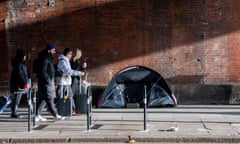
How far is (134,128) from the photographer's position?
13.5m

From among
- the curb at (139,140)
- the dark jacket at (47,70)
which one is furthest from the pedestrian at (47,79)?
the curb at (139,140)

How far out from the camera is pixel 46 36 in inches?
786

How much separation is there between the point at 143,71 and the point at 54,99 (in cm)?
424

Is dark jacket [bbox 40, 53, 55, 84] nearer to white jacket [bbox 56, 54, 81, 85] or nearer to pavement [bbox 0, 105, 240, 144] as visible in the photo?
white jacket [bbox 56, 54, 81, 85]

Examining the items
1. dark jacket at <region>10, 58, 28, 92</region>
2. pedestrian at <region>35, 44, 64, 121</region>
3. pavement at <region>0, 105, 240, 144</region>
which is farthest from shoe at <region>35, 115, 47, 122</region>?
dark jacket at <region>10, 58, 28, 92</region>

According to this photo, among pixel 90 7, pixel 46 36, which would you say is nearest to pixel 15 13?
pixel 46 36

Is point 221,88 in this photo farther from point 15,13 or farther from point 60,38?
point 15,13

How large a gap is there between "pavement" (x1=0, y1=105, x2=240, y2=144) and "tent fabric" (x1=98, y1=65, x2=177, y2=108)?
813 millimetres

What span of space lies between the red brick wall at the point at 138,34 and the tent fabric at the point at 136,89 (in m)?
1.54

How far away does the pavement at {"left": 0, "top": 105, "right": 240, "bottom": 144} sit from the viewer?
12117 mm

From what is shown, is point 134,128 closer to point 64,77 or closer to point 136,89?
point 64,77

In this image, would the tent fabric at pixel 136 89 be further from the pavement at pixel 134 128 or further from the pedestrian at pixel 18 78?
the pedestrian at pixel 18 78

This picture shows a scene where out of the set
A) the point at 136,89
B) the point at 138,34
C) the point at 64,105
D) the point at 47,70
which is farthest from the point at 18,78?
the point at 138,34

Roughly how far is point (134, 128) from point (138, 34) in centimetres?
685
